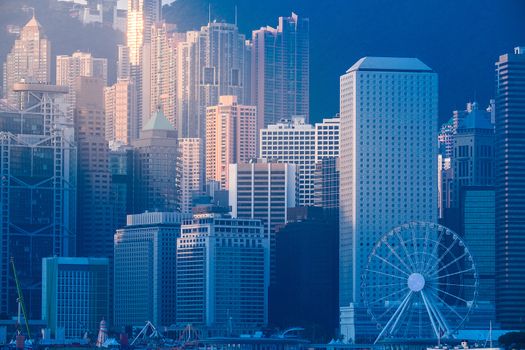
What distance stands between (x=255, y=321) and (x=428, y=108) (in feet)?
75.7

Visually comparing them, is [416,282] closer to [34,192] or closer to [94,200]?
[34,192]

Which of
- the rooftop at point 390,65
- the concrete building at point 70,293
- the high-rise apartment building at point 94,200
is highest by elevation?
the rooftop at point 390,65

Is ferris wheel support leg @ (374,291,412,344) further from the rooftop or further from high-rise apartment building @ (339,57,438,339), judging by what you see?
the rooftop

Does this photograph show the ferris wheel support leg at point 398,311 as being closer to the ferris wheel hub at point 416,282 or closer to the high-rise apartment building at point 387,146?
the ferris wheel hub at point 416,282

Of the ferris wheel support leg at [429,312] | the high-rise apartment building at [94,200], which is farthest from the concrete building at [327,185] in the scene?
the ferris wheel support leg at [429,312]

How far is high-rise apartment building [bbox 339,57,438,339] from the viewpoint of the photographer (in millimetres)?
169750

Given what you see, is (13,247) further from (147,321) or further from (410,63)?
(410,63)

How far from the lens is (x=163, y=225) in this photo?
178500 mm

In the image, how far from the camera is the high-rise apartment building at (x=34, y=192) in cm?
18175

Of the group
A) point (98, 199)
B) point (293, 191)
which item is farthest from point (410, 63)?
point (98, 199)

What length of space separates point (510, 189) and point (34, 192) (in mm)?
42940

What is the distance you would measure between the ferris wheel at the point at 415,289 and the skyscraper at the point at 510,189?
15.4ft

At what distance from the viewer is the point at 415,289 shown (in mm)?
141500

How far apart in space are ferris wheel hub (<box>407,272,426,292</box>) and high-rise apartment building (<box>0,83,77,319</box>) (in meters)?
46.0
